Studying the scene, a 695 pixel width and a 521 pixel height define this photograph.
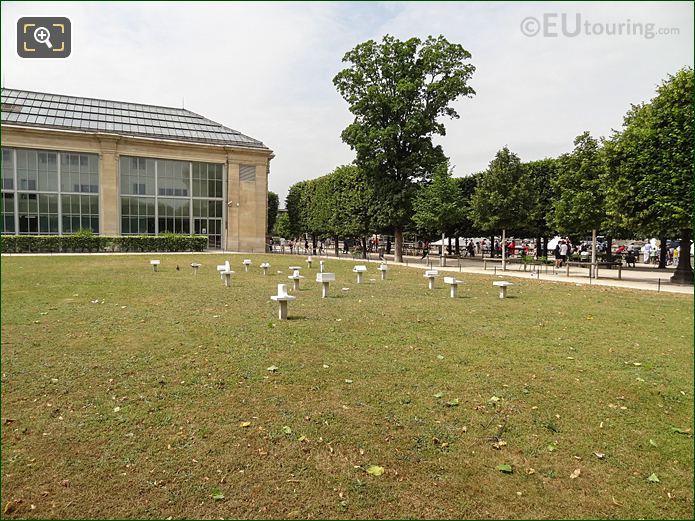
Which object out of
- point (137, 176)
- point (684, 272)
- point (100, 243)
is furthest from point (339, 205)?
point (684, 272)

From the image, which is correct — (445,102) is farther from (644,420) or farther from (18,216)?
(18,216)

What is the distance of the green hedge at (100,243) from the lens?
37719mm

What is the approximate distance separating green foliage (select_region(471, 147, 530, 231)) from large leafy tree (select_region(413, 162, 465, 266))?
Result: 2816 mm

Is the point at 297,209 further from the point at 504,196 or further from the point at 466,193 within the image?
the point at 504,196

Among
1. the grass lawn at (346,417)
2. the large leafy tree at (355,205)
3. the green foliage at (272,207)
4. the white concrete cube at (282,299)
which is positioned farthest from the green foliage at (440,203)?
the green foliage at (272,207)

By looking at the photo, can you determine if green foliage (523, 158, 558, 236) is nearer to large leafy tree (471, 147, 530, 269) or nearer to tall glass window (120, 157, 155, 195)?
large leafy tree (471, 147, 530, 269)

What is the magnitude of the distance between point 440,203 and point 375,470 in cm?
3058

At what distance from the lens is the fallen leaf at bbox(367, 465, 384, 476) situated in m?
4.55

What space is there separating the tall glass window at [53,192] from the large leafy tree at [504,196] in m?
36.2

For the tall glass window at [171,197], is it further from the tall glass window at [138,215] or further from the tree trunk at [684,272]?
the tree trunk at [684,272]

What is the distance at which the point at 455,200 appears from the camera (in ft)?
113

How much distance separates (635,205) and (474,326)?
8817 millimetres

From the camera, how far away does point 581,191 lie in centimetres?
2591

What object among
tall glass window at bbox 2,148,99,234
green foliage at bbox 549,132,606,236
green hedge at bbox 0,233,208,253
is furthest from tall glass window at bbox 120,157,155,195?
green foliage at bbox 549,132,606,236
